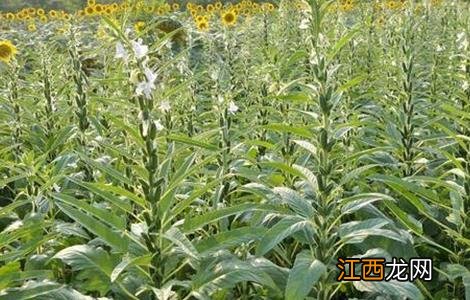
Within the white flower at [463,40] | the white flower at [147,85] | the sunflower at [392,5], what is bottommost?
the sunflower at [392,5]

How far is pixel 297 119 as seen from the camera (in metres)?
4.83

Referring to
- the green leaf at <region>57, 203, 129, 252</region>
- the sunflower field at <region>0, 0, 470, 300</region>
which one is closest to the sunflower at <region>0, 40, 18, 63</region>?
the sunflower field at <region>0, 0, 470, 300</region>

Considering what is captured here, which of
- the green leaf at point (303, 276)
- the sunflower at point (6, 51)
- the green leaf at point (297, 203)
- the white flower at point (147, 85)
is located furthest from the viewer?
the sunflower at point (6, 51)

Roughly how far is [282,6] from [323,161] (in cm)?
247

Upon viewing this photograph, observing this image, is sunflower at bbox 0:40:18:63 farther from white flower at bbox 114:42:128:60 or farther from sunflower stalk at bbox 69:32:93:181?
white flower at bbox 114:42:128:60

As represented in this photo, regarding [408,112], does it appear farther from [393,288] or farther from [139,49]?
[139,49]

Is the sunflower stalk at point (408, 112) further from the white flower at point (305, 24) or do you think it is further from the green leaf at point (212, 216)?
the green leaf at point (212, 216)

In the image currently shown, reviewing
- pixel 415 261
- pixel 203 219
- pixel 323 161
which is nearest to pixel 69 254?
pixel 203 219

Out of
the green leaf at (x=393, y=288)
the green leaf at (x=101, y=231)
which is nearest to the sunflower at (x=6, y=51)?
the green leaf at (x=101, y=231)

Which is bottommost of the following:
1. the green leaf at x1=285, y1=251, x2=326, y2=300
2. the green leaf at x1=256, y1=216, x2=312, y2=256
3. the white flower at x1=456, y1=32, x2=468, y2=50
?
the green leaf at x1=285, y1=251, x2=326, y2=300

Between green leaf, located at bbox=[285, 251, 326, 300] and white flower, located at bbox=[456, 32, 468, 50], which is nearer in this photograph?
green leaf, located at bbox=[285, 251, 326, 300]

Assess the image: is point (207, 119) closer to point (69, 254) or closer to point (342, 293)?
point (342, 293)

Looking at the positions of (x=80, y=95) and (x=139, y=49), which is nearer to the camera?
(x=139, y=49)

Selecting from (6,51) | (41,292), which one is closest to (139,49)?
(41,292)
